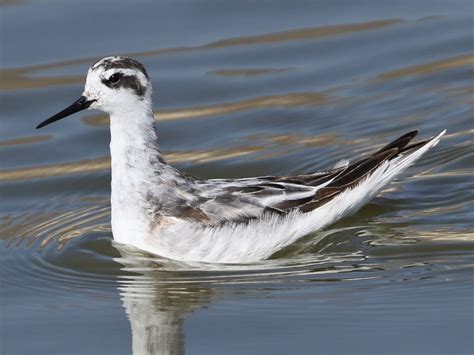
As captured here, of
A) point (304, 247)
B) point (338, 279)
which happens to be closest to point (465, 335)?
point (338, 279)

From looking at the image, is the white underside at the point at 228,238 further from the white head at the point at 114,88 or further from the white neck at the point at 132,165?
the white head at the point at 114,88

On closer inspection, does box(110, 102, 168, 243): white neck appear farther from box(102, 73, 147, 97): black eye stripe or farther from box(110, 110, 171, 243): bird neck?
box(102, 73, 147, 97): black eye stripe

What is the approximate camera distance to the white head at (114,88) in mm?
10820

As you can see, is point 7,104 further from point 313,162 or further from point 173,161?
point 313,162

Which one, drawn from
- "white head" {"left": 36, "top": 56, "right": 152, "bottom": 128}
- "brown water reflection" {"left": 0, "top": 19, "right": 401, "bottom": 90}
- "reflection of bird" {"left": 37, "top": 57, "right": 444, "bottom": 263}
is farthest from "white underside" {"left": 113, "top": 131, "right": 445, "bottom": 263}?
Answer: "brown water reflection" {"left": 0, "top": 19, "right": 401, "bottom": 90}

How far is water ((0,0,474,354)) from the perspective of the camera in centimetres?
949

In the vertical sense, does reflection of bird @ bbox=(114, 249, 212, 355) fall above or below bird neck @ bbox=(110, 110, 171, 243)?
below

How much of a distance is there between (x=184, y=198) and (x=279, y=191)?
851 millimetres

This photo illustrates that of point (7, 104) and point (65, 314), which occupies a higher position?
point (7, 104)

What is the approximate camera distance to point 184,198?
10805mm

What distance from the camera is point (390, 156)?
11312mm

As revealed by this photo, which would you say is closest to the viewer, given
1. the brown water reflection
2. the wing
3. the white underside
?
the white underside

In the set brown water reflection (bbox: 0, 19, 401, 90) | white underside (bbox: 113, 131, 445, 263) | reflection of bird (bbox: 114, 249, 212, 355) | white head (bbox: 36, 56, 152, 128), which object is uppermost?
brown water reflection (bbox: 0, 19, 401, 90)

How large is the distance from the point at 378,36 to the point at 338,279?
6219mm
